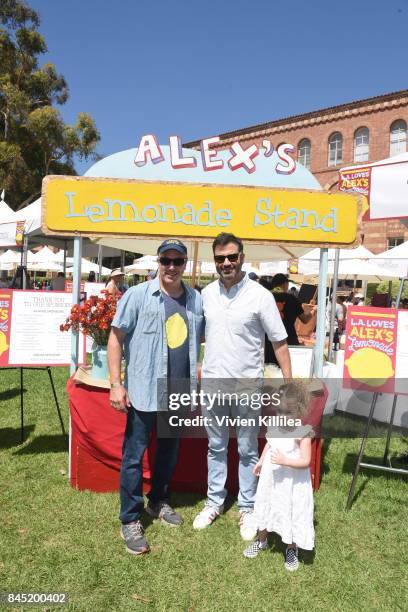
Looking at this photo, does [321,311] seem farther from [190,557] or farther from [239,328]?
[190,557]

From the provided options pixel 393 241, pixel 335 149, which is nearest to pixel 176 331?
pixel 393 241

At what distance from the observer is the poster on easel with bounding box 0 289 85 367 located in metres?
3.85

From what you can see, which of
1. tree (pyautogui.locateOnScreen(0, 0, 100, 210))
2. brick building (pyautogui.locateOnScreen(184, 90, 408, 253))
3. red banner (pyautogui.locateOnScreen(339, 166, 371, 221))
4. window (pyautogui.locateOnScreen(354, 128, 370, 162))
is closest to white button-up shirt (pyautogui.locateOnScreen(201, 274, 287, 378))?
red banner (pyautogui.locateOnScreen(339, 166, 371, 221))

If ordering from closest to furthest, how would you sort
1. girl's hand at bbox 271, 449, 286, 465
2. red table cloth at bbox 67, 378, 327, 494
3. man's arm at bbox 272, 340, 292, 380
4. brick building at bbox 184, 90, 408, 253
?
girl's hand at bbox 271, 449, 286, 465 < man's arm at bbox 272, 340, 292, 380 < red table cloth at bbox 67, 378, 327, 494 < brick building at bbox 184, 90, 408, 253

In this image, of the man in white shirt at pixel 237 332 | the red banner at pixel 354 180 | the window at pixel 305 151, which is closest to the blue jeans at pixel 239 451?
the man in white shirt at pixel 237 332

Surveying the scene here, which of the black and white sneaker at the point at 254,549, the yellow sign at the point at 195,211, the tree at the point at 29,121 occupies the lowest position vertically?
the black and white sneaker at the point at 254,549

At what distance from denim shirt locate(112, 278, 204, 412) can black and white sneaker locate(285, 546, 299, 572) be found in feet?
3.76

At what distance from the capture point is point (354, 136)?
29250 millimetres

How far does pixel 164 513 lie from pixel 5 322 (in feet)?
6.90

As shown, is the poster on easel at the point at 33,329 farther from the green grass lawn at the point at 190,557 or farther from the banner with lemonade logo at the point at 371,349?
the banner with lemonade logo at the point at 371,349

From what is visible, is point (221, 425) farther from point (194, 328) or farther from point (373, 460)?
point (373, 460)

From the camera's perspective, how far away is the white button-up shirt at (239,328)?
2.68 m

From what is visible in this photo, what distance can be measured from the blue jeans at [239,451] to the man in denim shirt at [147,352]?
32 centimetres

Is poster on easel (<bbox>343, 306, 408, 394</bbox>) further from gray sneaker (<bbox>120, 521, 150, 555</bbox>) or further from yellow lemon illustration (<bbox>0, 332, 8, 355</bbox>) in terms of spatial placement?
yellow lemon illustration (<bbox>0, 332, 8, 355</bbox>)
